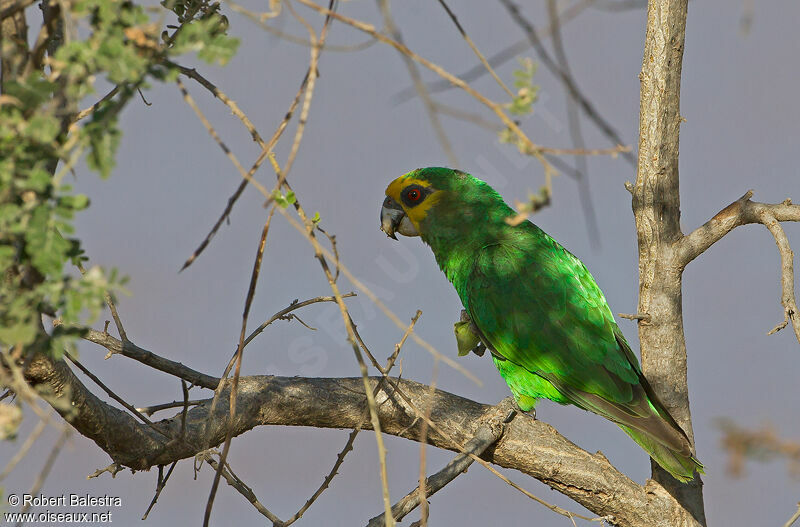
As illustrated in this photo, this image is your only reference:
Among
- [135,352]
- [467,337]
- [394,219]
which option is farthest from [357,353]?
[394,219]

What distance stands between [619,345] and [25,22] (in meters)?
2.34

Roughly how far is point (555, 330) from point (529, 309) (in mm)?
128

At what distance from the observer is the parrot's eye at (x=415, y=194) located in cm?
332

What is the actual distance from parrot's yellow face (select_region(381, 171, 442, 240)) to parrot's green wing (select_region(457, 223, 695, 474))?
0.35 m

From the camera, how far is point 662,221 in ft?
9.15

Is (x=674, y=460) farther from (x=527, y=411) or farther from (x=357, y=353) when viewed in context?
(x=357, y=353)

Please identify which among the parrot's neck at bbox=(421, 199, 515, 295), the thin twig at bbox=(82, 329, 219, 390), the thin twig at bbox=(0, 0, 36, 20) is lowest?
the thin twig at bbox=(0, 0, 36, 20)

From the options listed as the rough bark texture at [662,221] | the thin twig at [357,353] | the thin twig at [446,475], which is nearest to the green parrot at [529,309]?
the rough bark texture at [662,221]

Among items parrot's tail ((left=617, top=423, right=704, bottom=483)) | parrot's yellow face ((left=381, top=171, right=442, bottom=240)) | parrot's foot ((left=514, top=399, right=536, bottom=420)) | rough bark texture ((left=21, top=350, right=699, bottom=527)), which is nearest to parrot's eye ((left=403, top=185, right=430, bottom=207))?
parrot's yellow face ((left=381, top=171, right=442, bottom=240))

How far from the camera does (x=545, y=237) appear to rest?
10.6 ft

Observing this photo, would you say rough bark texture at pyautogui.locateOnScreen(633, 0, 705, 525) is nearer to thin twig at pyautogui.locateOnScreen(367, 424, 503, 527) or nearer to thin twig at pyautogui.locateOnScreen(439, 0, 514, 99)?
thin twig at pyautogui.locateOnScreen(367, 424, 503, 527)

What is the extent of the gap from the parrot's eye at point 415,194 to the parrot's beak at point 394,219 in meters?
0.09

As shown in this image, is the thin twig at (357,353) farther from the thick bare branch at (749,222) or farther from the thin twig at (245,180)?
the thick bare branch at (749,222)

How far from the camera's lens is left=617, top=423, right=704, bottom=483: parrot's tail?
261 cm
